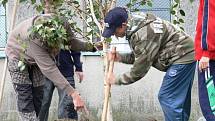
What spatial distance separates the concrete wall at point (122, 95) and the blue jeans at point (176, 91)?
9.73ft

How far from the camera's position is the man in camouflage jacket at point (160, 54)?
6031 millimetres

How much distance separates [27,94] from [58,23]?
1073mm

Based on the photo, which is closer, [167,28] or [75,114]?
[167,28]

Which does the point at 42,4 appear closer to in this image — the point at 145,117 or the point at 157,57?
the point at 157,57

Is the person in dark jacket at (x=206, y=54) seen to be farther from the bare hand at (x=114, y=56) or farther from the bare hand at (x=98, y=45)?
the bare hand at (x=98, y=45)

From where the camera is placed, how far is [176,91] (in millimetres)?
6539

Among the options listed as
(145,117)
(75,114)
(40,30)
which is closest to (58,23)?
(40,30)

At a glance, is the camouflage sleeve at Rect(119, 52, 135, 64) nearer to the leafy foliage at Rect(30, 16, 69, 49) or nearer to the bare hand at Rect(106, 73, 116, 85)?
the bare hand at Rect(106, 73, 116, 85)

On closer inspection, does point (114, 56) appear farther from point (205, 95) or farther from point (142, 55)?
point (205, 95)

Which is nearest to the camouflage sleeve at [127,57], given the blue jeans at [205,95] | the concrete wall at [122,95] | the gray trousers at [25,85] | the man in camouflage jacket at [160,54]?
the man in camouflage jacket at [160,54]

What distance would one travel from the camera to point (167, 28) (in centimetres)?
636

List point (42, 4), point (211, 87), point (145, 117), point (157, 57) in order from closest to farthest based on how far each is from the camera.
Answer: point (211, 87)
point (157, 57)
point (42, 4)
point (145, 117)

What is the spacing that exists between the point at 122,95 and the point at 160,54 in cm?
338

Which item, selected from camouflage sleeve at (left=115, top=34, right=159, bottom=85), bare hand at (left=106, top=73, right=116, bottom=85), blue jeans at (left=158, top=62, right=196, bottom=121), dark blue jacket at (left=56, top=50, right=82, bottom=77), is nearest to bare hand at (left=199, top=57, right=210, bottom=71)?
camouflage sleeve at (left=115, top=34, right=159, bottom=85)
